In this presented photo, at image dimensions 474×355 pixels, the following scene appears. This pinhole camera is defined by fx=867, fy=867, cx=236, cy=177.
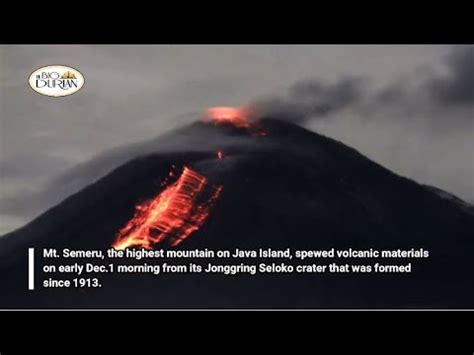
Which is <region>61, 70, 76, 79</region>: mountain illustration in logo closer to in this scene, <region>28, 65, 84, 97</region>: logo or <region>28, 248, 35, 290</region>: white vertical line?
<region>28, 65, 84, 97</region>: logo

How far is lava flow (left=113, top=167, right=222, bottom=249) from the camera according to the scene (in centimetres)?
584

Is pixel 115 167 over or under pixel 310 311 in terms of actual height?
over

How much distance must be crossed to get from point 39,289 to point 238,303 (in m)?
1.34

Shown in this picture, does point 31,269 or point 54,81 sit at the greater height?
point 54,81

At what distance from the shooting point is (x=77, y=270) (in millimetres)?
5816

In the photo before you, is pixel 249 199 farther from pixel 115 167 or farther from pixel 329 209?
pixel 115 167

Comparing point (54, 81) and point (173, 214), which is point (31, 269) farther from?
point (54, 81)

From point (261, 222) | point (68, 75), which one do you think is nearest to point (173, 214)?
point (261, 222)

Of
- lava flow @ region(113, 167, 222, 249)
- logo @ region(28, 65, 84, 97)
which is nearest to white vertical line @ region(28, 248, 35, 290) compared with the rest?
lava flow @ region(113, 167, 222, 249)

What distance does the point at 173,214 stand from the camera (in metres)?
5.88

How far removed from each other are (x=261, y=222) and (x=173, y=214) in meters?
0.60

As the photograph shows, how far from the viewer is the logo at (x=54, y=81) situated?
5.81 metres
